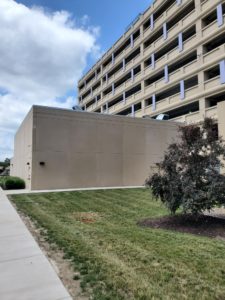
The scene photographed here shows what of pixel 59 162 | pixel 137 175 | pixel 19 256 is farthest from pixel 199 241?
pixel 137 175

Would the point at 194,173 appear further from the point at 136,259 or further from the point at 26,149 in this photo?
the point at 26,149

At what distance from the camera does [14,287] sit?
3768 mm

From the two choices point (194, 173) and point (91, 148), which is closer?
point (194, 173)

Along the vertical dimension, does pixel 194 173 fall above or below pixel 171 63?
below

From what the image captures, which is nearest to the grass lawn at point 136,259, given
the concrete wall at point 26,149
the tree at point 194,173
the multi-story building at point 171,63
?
the tree at point 194,173

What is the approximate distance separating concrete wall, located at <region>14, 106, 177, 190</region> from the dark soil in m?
12.0

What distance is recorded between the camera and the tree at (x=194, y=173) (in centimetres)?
707

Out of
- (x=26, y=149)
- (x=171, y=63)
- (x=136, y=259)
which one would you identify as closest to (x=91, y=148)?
(x=26, y=149)

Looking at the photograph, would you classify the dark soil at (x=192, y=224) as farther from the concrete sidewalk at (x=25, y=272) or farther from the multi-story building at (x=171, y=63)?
the multi-story building at (x=171, y=63)

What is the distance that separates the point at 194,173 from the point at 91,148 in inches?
531

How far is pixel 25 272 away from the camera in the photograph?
4289 mm

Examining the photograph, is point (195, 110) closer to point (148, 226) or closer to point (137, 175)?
point (137, 175)

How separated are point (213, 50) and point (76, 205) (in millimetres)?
20757

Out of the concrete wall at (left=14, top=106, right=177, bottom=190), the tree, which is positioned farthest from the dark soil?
the concrete wall at (left=14, top=106, right=177, bottom=190)
